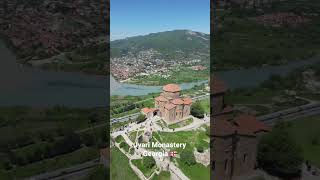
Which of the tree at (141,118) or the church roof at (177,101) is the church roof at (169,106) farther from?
the tree at (141,118)

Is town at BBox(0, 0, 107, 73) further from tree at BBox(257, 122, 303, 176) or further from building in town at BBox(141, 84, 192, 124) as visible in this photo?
tree at BBox(257, 122, 303, 176)

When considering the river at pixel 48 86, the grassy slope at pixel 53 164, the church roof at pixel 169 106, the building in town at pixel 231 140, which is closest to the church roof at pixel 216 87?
the building in town at pixel 231 140

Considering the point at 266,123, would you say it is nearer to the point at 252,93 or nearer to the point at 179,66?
the point at 252,93

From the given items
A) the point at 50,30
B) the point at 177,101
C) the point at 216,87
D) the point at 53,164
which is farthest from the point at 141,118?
the point at 50,30

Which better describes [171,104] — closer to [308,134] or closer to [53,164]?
[53,164]

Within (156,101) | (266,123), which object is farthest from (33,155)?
(266,123)

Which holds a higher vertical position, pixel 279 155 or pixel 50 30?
pixel 50 30
